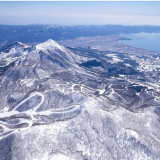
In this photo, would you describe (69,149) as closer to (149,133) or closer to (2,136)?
(2,136)

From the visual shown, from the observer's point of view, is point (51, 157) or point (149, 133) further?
point (149, 133)

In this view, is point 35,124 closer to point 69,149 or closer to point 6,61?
point 69,149

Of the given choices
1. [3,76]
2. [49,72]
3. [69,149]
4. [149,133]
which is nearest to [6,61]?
[3,76]

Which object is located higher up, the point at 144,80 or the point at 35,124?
the point at 35,124

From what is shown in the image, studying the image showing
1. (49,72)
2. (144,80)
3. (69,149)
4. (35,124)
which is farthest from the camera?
(144,80)

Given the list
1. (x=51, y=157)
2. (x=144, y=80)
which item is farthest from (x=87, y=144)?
(x=144, y=80)

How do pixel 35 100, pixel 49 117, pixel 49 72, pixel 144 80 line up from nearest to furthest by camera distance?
pixel 49 117
pixel 35 100
pixel 49 72
pixel 144 80
